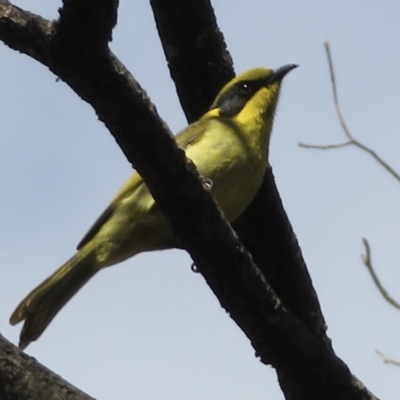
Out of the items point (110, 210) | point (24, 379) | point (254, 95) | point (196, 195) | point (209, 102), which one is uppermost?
point (254, 95)

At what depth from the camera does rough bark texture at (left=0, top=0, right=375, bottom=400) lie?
296cm

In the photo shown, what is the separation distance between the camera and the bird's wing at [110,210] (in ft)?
15.9

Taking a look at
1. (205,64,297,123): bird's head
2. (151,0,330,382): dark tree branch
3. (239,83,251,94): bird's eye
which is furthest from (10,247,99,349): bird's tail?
(239,83,251,94): bird's eye

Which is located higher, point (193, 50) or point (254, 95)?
point (254, 95)

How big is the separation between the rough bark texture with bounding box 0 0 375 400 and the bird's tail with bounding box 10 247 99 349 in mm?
861

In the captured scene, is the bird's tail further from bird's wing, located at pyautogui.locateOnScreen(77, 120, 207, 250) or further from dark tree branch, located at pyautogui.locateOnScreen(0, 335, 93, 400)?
dark tree branch, located at pyautogui.locateOnScreen(0, 335, 93, 400)

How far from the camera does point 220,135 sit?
5.21 metres

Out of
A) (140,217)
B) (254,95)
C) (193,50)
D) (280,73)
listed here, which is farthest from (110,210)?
(280,73)

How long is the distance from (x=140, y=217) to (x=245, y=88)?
5.60 feet

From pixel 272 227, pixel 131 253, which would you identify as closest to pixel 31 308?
pixel 131 253

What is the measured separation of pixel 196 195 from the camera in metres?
3.28

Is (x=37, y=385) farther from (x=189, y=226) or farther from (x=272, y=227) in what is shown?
(x=272, y=227)

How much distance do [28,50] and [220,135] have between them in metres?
2.32

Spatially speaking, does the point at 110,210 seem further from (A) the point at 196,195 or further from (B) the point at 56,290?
(A) the point at 196,195
